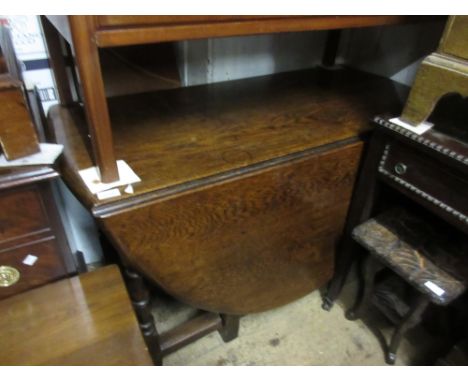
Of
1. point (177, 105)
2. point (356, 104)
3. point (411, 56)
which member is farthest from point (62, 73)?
point (411, 56)

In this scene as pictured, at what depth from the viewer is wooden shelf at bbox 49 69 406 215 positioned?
0.82 metres

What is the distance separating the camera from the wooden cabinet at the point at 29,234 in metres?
0.66

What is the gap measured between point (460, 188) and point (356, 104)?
477mm

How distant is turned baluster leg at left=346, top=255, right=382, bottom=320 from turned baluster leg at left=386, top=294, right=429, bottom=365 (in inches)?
5.9

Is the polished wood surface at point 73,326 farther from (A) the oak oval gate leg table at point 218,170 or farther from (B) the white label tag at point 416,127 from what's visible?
(B) the white label tag at point 416,127

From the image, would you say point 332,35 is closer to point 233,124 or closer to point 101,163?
point 233,124

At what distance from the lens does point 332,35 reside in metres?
1.43

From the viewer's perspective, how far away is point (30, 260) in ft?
2.52

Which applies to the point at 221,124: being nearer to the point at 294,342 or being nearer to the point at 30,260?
the point at 30,260

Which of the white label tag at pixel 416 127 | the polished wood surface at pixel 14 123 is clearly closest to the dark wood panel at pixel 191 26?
the polished wood surface at pixel 14 123

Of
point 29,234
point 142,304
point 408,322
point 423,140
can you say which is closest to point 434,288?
point 408,322

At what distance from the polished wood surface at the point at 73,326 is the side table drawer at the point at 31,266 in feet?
0.07

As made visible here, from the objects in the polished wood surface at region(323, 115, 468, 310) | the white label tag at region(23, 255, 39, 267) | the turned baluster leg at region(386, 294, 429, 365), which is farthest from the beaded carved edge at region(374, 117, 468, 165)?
the white label tag at region(23, 255, 39, 267)
